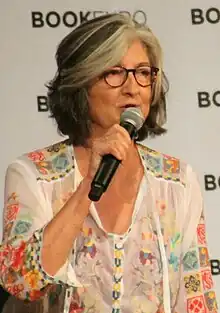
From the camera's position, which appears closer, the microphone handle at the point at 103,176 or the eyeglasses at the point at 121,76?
the microphone handle at the point at 103,176

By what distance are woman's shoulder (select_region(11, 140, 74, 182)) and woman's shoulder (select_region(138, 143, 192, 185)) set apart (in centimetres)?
15

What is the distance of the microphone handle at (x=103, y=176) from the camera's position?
43.9 inches

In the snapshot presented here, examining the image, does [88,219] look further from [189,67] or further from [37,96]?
[189,67]

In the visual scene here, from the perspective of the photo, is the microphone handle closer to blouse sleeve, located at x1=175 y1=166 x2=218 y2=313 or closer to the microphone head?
the microphone head

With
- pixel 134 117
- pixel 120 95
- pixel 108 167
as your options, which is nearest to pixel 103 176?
pixel 108 167

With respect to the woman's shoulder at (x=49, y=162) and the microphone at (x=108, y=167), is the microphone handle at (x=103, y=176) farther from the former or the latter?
the woman's shoulder at (x=49, y=162)

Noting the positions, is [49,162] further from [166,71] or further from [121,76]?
[166,71]

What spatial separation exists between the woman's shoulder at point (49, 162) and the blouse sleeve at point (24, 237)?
0.5 inches

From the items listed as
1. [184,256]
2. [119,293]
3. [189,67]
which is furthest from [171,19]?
[119,293]

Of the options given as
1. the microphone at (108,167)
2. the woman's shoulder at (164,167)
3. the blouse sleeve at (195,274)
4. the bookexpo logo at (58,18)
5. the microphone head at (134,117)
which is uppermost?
the bookexpo logo at (58,18)

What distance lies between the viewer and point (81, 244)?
1.35 metres

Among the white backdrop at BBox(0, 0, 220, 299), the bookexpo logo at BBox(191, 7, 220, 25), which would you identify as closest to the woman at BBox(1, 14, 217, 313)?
the white backdrop at BBox(0, 0, 220, 299)

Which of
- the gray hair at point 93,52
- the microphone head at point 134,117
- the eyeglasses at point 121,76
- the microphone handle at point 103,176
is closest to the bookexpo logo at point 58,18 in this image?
the gray hair at point 93,52

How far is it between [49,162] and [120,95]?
0.20 meters
